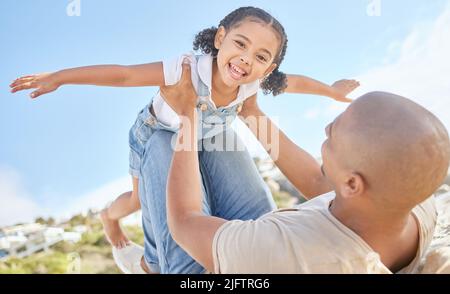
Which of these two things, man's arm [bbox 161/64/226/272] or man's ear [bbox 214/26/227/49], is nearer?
man's arm [bbox 161/64/226/272]

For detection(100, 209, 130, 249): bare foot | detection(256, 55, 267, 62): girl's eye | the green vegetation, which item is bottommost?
the green vegetation

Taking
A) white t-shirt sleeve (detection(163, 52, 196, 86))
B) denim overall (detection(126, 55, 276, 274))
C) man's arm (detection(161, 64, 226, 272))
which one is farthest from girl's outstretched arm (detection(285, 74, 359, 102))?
man's arm (detection(161, 64, 226, 272))

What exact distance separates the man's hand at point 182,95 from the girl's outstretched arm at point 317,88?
0.36 m

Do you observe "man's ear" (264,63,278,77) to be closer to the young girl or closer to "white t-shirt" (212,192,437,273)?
the young girl

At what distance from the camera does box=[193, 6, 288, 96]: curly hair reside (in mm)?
1179

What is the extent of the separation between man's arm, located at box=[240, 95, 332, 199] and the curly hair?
0.32 m

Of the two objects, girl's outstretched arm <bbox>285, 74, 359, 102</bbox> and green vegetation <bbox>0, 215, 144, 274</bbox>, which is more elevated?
girl's outstretched arm <bbox>285, 74, 359, 102</bbox>

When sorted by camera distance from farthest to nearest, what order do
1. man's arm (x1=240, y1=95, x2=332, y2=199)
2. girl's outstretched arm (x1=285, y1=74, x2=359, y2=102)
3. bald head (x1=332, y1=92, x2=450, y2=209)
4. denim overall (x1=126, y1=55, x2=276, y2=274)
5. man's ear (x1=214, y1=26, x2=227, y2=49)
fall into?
girl's outstretched arm (x1=285, y1=74, x2=359, y2=102) → man's ear (x1=214, y1=26, x2=227, y2=49) → man's arm (x1=240, y1=95, x2=332, y2=199) → denim overall (x1=126, y1=55, x2=276, y2=274) → bald head (x1=332, y1=92, x2=450, y2=209)

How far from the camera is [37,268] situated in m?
1.38

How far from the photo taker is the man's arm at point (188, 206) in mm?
591

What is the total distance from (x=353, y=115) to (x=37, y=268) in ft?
3.76

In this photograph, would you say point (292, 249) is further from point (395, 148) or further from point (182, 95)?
point (182, 95)

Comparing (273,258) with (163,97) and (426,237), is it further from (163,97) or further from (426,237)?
(163,97)
